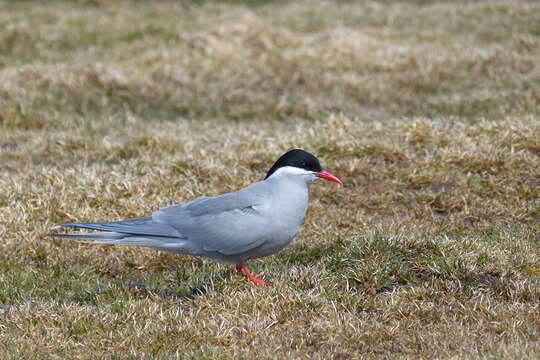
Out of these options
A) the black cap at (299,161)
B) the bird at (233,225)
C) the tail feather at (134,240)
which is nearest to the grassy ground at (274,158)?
the bird at (233,225)

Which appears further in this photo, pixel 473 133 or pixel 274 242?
pixel 473 133

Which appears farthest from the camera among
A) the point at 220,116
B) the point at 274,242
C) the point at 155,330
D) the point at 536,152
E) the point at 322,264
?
the point at 220,116

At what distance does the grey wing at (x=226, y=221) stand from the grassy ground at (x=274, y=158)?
0.98 ft

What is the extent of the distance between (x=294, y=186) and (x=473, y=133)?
3745mm

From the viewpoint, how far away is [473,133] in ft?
27.9

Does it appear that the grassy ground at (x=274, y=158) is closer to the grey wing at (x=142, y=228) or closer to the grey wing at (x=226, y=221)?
the grey wing at (x=226, y=221)

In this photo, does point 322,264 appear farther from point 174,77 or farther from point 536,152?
point 174,77

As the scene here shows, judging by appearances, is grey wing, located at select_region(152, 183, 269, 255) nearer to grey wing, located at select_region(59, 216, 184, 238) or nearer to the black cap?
grey wing, located at select_region(59, 216, 184, 238)

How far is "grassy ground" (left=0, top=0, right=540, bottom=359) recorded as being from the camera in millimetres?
4797

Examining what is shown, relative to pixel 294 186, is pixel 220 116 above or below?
below

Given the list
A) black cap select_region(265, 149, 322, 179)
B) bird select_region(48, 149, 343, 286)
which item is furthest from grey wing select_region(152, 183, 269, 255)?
black cap select_region(265, 149, 322, 179)

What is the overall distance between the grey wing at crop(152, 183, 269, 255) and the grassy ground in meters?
0.30

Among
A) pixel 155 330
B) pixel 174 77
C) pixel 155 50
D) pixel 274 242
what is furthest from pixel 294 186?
pixel 155 50

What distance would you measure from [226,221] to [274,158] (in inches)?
115
